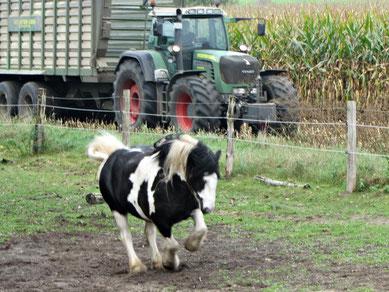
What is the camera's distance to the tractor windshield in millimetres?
21609

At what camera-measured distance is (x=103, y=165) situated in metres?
10.9

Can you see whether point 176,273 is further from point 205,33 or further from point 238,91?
point 205,33

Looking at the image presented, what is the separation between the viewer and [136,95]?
2292 cm

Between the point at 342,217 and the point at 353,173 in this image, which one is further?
the point at 353,173

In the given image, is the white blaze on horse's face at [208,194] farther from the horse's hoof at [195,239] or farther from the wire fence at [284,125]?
the wire fence at [284,125]

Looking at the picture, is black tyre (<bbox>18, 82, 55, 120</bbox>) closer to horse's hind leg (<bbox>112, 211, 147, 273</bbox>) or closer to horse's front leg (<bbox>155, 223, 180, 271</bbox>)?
horse's hind leg (<bbox>112, 211, 147, 273</bbox>)

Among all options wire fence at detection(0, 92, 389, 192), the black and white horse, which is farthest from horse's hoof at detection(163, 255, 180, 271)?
wire fence at detection(0, 92, 389, 192)

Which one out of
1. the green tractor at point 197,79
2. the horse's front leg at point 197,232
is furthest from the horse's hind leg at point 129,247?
→ the green tractor at point 197,79

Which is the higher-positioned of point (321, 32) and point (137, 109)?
point (321, 32)

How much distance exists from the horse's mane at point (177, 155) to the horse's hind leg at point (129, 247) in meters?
0.98

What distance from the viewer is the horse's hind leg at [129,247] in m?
10.3

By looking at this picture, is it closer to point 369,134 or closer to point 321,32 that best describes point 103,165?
point 369,134

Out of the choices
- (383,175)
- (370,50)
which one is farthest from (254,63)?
(383,175)

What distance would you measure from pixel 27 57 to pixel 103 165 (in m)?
16.0
